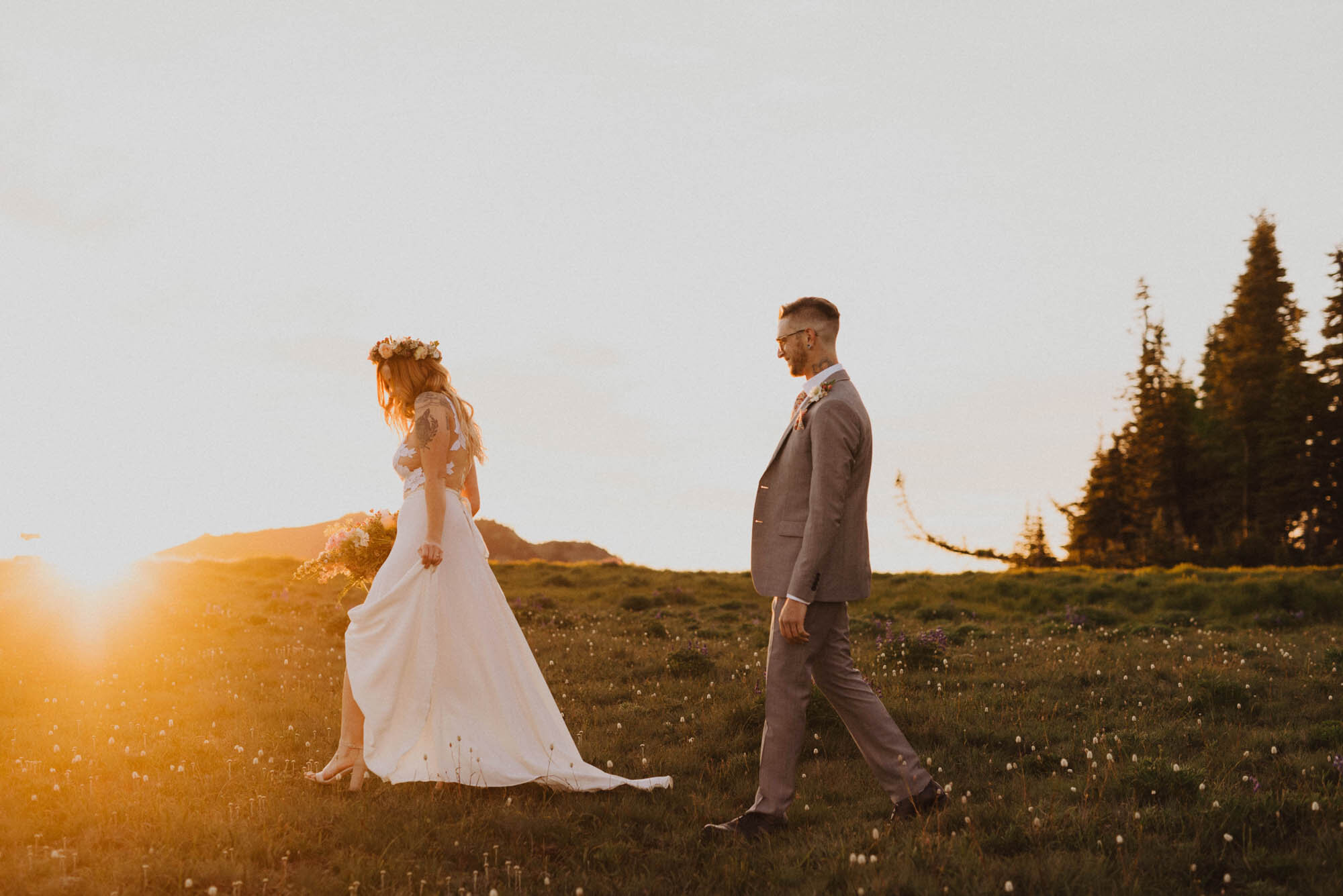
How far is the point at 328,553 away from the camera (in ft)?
27.8

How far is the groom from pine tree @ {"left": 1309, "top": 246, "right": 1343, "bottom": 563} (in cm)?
4828

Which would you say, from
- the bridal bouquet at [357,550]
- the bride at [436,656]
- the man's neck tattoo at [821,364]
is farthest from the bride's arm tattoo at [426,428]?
the man's neck tattoo at [821,364]

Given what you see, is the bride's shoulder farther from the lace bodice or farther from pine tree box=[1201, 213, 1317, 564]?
pine tree box=[1201, 213, 1317, 564]

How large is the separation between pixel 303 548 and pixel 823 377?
29485mm

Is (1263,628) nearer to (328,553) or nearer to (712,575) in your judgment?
A: (712,575)

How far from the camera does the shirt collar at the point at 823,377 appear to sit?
6.30 meters

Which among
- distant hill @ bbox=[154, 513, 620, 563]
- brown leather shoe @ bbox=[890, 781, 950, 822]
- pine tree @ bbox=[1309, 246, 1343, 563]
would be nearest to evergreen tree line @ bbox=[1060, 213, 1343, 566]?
pine tree @ bbox=[1309, 246, 1343, 563]

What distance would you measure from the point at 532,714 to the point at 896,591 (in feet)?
63.3

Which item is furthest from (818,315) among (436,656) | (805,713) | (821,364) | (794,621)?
(436,656)

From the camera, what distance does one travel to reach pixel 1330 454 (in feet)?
147

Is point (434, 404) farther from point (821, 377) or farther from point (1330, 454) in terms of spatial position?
point (1330, 454)

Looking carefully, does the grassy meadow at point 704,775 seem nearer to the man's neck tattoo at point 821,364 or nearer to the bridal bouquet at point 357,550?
the bridal bouquet at point 357,550

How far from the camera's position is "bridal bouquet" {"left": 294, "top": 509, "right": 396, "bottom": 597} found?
850cm

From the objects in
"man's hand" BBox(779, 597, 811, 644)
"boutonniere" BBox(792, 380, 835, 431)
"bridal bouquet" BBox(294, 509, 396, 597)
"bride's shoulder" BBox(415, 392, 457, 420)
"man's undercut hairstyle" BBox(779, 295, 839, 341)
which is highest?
"man's undercut hairstyle" BBox(779, 295, 839, 341)
